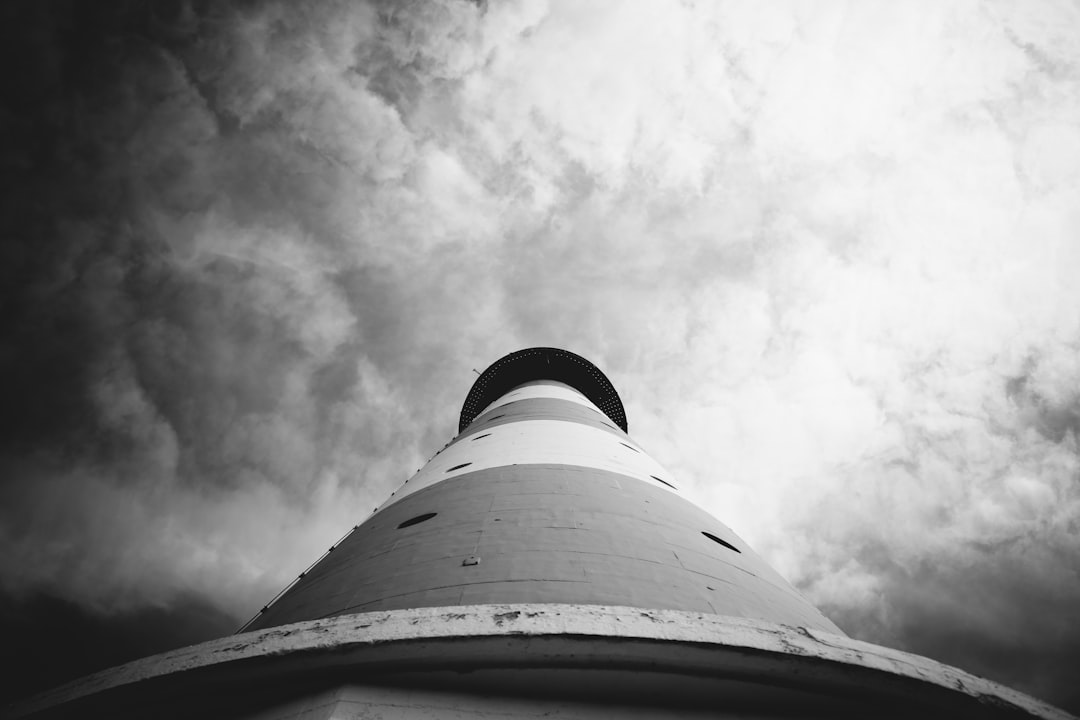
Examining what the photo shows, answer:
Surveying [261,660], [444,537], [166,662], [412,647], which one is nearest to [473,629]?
[412,647]

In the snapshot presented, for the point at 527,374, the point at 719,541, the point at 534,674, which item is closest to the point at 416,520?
the point at 534,674

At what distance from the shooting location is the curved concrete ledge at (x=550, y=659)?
2.00 metres

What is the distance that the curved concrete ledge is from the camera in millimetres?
1996

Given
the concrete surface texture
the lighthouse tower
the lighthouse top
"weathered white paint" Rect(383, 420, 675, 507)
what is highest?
the lighthouse top

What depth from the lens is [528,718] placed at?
195 cm

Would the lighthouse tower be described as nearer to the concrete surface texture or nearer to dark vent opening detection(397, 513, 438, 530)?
the concrete surface texture

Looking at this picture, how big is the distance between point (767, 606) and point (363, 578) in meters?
2.64

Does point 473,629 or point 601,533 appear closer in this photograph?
point 473,629

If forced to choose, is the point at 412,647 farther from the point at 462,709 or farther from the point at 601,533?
the point at 601,533

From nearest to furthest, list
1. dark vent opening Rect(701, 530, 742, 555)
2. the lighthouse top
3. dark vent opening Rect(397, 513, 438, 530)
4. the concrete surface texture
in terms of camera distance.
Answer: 1. the concrete surface texture
2. dark vent opening Rect(397, 513, 438, 530)
3. dark vent opening Rect(701, 530, 742, 555)
4. the lighthouse top

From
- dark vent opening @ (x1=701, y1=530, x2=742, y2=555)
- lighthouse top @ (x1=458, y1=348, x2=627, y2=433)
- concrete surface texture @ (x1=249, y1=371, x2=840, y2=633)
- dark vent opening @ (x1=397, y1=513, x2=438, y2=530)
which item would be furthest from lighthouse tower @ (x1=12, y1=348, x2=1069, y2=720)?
lighthouse top @ (x1=458, y1=348, x2=627, y2=433)

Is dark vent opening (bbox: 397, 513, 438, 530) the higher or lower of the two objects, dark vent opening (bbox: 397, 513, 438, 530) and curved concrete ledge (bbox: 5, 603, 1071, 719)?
the higher

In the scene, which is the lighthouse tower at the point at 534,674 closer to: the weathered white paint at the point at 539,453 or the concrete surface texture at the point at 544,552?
the concrete surface texture at the point at 544,552

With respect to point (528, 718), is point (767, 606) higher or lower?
higher
